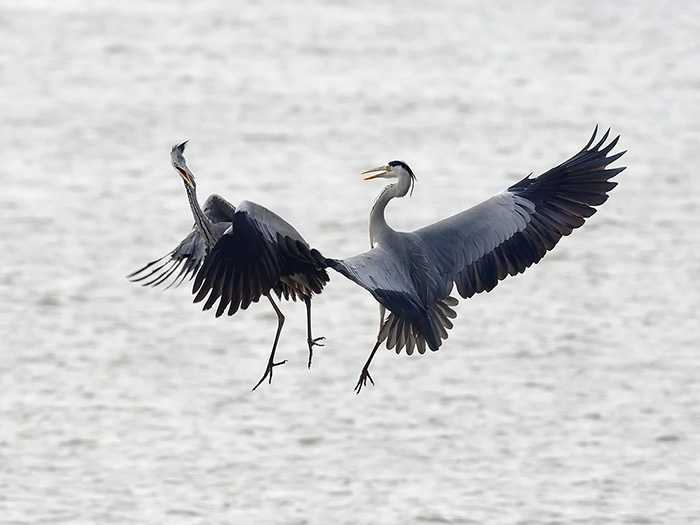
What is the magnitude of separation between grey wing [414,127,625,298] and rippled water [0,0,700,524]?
820 cm

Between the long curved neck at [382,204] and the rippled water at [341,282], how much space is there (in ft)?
29.8

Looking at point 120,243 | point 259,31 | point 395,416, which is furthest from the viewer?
point 259,31

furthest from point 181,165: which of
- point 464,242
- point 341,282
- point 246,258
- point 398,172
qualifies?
point 341,282

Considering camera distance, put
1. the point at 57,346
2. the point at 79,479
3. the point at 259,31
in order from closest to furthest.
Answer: the point at 79,479 → the point at 57,346 → the point at 259,31

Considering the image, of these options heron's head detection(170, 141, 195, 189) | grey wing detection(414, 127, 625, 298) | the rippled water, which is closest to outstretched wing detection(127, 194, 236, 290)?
heron's head detection(170, 141, 195, 189)

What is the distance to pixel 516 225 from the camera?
11617 mm

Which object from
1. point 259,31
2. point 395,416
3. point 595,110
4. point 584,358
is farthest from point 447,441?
point 259,31

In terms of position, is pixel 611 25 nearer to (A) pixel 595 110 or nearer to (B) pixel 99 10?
(A) pixel 595 110

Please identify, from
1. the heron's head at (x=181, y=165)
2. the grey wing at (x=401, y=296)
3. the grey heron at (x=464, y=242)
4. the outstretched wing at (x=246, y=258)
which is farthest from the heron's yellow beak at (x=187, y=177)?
the grey heron at (x=464, y=242)

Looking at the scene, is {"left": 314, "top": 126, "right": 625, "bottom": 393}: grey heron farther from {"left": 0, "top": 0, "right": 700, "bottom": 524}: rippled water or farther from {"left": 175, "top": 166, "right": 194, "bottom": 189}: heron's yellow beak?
{"left": 0, "top": 0, "right": 700, "bottom": 524}: rippled water

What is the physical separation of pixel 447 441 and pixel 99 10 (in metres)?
25.2

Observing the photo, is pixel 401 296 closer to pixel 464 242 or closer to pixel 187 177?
pixel 464 242

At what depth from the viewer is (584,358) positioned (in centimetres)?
2366

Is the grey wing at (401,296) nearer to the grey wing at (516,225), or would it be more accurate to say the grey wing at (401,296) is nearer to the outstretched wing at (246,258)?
the grey wing at (516,225)
